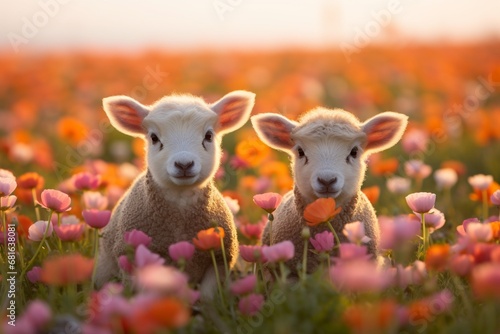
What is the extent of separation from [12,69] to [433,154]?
9.58m

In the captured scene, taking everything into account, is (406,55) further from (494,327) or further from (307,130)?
(494,327)

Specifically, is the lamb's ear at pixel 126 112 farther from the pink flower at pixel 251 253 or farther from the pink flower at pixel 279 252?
the pink flower at pixel 279 252

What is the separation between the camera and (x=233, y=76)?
13.9 meters

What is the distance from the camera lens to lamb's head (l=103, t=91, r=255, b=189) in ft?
15.2

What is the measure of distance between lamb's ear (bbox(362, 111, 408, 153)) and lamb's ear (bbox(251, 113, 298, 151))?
569 millimetres

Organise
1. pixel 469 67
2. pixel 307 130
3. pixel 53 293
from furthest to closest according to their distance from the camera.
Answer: pixel 469 67, pixel 307 130, pixel 53 293

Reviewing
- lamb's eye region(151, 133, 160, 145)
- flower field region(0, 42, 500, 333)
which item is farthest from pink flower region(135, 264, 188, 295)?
lamb's eye region(151, 133, 160, 145)

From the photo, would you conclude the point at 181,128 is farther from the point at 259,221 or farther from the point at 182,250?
the point at 259,221

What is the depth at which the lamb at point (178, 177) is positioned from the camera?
4.77 m

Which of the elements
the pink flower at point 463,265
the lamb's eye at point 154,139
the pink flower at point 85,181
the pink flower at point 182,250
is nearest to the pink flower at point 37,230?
the pink flower at point 85,181

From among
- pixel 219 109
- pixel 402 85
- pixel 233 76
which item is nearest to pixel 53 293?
pixel 219 109

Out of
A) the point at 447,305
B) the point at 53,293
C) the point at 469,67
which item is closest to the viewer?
the point at 447,305

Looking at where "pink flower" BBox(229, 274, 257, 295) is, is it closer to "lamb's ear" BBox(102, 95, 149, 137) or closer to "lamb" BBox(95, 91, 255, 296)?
"lamb" BBox(95, 91, 255, 296)

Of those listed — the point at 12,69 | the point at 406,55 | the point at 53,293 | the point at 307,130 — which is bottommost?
the point at 53,293
